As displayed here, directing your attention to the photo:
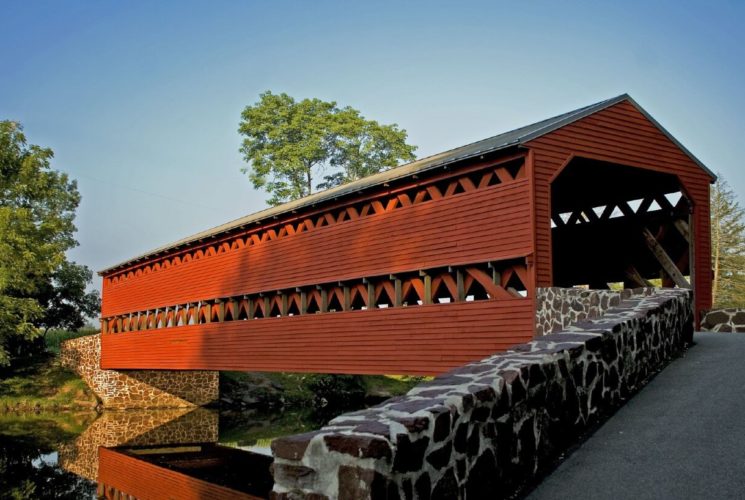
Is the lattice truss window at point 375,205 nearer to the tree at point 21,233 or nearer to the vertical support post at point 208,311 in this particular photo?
the vertical support post at point 208,311

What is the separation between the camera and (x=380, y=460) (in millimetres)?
3855

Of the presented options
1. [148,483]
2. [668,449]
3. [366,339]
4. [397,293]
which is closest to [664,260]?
[397,293]

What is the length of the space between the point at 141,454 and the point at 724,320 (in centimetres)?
1282

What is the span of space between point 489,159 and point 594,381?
5814 millimetres

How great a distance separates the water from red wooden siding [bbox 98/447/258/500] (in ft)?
0.06

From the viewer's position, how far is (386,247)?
13.5m

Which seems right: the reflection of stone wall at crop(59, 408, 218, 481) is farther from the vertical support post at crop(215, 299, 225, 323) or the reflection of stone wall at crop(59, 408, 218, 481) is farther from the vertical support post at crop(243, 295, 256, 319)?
the vertical support post at crop(243, 295, 256, 319)

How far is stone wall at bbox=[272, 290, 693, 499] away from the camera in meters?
3.95

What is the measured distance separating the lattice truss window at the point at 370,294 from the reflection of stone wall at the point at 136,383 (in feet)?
15.0

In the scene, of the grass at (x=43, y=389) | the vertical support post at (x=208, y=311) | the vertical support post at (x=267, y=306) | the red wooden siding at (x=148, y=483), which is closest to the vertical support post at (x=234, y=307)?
the vertical support post at (x=208, y=311)

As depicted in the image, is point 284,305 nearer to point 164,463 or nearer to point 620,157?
point 164,463

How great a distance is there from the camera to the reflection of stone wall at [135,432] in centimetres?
1627

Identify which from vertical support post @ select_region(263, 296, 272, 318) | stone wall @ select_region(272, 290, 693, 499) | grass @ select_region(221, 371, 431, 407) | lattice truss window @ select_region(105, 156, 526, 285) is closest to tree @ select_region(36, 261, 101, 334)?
grass @ select_region(221, 371, 431, 407)

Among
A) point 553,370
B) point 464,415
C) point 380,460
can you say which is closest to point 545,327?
point 553,370
